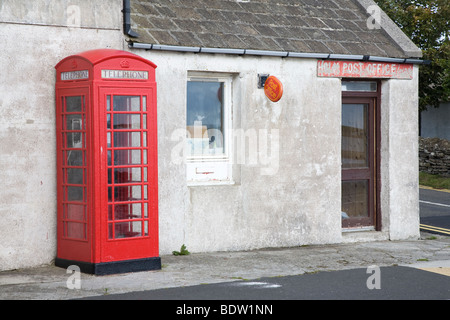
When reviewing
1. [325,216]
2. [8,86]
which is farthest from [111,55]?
[325,216]

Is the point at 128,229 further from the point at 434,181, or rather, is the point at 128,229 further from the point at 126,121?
the point at 434,181

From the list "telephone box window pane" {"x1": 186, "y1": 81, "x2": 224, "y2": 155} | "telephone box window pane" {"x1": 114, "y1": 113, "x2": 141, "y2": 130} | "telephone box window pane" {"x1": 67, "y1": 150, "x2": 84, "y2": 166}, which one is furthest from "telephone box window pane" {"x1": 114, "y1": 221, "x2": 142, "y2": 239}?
"telephone box window pane" {"x1": 186, "y1": 81, "x2": 224, "y2": 155}

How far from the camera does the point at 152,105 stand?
8.87 m

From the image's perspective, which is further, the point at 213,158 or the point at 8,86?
the point at 213,158

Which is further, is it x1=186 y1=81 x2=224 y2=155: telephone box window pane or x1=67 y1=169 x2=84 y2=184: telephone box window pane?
x1=186 y1=81 x2=224 y2=155: telephone box window pane

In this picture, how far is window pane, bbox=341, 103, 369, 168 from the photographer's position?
12109 mm

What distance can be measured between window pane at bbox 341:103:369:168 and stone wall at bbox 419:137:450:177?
13721 mm

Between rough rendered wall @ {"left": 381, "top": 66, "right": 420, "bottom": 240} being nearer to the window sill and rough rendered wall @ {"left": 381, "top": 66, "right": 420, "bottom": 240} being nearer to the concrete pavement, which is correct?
the concrete pavement

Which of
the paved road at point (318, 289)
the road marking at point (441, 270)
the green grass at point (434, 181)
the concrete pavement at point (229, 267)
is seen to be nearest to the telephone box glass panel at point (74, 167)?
the concrete pavement at point (229, 267)

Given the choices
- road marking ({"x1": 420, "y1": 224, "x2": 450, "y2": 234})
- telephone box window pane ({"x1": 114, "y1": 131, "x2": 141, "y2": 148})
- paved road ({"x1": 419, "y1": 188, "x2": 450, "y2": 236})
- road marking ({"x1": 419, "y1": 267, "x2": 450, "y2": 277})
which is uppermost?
telephone box window pane ({"x1": 114, "y1": 131, "x2": 141, "y2": 148})
